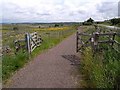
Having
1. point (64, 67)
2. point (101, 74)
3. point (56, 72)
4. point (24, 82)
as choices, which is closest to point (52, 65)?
point (64, 67)

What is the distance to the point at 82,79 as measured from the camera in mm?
8258

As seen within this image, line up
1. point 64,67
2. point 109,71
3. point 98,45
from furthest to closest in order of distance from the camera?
point 98,45 < point 64,67 < point 109,71

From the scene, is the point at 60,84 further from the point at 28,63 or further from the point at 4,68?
the point at 28,63

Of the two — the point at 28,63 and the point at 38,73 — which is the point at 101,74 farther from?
the point at 28,63

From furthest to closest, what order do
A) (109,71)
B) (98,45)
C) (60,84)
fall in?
(98,45)
(60,84)
(109,71)

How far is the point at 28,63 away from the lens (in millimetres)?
11695

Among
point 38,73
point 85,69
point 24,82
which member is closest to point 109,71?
point 85,69

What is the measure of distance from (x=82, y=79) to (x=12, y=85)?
2190mm

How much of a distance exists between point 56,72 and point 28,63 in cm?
249

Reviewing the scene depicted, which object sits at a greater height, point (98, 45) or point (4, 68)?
point (98, 45)

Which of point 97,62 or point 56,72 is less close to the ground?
point 97,62

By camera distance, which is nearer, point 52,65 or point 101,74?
point 101,74

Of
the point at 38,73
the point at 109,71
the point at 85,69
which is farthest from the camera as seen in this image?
the point at 38,73

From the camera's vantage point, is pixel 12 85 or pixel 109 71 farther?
pixel 12 85
